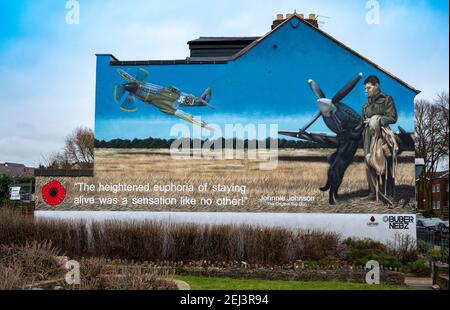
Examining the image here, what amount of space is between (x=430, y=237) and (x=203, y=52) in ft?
41.5

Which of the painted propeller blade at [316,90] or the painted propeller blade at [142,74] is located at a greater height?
the painted propeller blade at [142,74]

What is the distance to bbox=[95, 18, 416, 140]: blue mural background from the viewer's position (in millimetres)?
21406

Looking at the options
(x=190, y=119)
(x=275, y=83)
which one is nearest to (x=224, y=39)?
(x=275, y=83)

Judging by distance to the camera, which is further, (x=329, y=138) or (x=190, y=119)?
(x=190, y=119)

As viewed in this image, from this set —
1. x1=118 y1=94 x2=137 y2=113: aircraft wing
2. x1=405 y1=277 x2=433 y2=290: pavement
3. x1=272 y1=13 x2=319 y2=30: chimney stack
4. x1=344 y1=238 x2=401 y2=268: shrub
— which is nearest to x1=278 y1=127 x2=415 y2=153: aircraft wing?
x1=344 y1=238 x2=401 y2=268: shrub

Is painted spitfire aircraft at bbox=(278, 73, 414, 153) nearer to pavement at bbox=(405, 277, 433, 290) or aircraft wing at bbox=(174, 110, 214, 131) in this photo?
aircraft wing at bbox=(174, 110, 214, 131)

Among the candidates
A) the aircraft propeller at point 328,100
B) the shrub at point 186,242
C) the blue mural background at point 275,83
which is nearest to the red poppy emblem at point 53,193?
the blue mural background at point 275,83

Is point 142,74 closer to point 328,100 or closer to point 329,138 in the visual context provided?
point 328,100

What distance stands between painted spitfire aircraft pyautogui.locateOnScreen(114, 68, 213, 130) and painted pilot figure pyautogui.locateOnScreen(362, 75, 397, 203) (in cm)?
636

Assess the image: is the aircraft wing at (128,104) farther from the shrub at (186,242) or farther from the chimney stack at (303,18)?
the chimney stack at (303,18)

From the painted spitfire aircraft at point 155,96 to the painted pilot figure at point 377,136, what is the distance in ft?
20.9

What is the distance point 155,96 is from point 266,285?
10779 millimetres

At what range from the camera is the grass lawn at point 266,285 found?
44.6 ft

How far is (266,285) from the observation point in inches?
551
